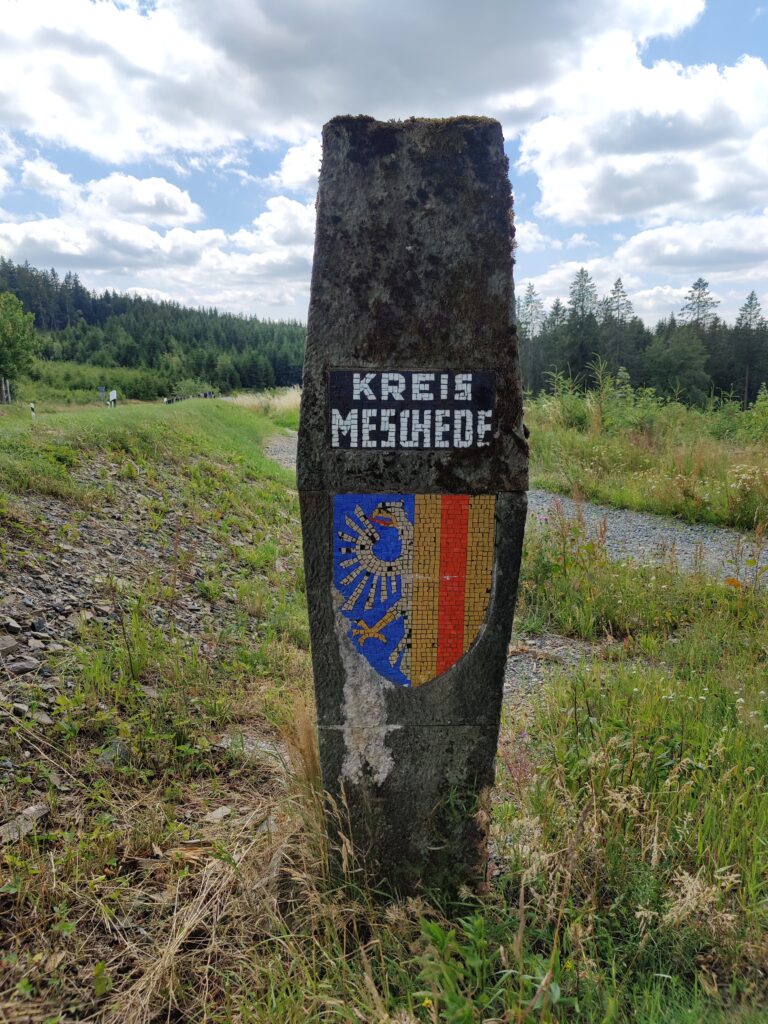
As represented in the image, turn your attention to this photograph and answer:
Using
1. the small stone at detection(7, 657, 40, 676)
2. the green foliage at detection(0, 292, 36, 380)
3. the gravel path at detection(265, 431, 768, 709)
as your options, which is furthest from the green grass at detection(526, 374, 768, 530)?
the green foliage at detection(0, 292, 36, 380)

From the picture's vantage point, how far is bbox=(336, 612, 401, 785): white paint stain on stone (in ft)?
7.52

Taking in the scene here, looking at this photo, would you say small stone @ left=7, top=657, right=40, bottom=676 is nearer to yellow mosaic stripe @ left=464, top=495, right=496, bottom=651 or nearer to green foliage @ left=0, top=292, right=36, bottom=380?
yellow mosaic stripe @ left=464, top=495, right=496, bottom=651

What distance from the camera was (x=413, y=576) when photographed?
90.0 inches

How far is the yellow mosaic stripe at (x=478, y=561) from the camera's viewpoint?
2.25 meters

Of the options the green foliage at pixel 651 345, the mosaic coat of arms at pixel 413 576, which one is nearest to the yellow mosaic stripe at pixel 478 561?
the mosaic coat of arms at pixel 413 576

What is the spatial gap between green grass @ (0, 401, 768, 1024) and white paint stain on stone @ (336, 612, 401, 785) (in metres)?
0.24

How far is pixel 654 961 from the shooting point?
6.29ft

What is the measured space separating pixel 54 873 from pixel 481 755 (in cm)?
160

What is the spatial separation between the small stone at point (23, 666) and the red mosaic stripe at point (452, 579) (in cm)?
244

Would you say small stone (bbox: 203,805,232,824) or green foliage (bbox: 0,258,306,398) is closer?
small stone (bbox: 203,805,232,824)

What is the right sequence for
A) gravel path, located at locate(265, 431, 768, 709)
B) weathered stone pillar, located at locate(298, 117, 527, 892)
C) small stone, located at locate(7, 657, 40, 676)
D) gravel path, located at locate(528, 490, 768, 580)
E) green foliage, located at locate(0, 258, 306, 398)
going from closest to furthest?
1. weathered stone pillar, located at locate(298, 117, 527, 892)
2. small stone, located at locate(7, 657, 40, 676)
3. gravel path, located at locate(265, 431, 768, 709)
4. gravel path, located at locate(528, 490, 768, 580)
5. green foliage, located at locate(0, 258, 306, 398)

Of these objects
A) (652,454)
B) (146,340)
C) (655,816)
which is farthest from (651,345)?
(146,340)

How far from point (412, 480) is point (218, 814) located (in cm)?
178

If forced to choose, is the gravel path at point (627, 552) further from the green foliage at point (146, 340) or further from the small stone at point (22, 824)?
the green foliage at point (146, 340)
